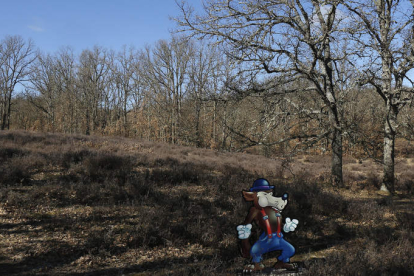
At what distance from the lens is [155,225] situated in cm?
478

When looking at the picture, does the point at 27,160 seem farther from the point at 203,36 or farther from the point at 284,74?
the point at 284,74

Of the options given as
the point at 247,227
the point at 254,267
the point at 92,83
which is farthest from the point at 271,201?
the point at 92,83

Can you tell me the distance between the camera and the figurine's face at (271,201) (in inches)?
123

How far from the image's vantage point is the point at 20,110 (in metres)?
49.2

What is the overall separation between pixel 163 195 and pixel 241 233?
3522 millimetres

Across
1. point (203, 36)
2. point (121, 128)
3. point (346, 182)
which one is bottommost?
point (346, 182)

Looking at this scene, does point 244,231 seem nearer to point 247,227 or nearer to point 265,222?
point 247,227

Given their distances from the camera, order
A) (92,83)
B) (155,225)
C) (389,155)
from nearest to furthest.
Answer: (155,225) → (389,155) → (92,83)

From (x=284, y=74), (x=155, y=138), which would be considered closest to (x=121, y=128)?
(x=155, y=138)

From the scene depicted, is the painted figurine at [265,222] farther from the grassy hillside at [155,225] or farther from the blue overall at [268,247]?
the grassy hillside at [155,225]

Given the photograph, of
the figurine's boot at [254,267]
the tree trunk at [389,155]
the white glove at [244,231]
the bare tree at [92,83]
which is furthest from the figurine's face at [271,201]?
the bare tree at [92,83]

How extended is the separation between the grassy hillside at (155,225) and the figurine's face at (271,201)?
996mm

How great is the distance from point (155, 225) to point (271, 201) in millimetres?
2491

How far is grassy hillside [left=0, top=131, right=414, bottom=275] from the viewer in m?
3.79
